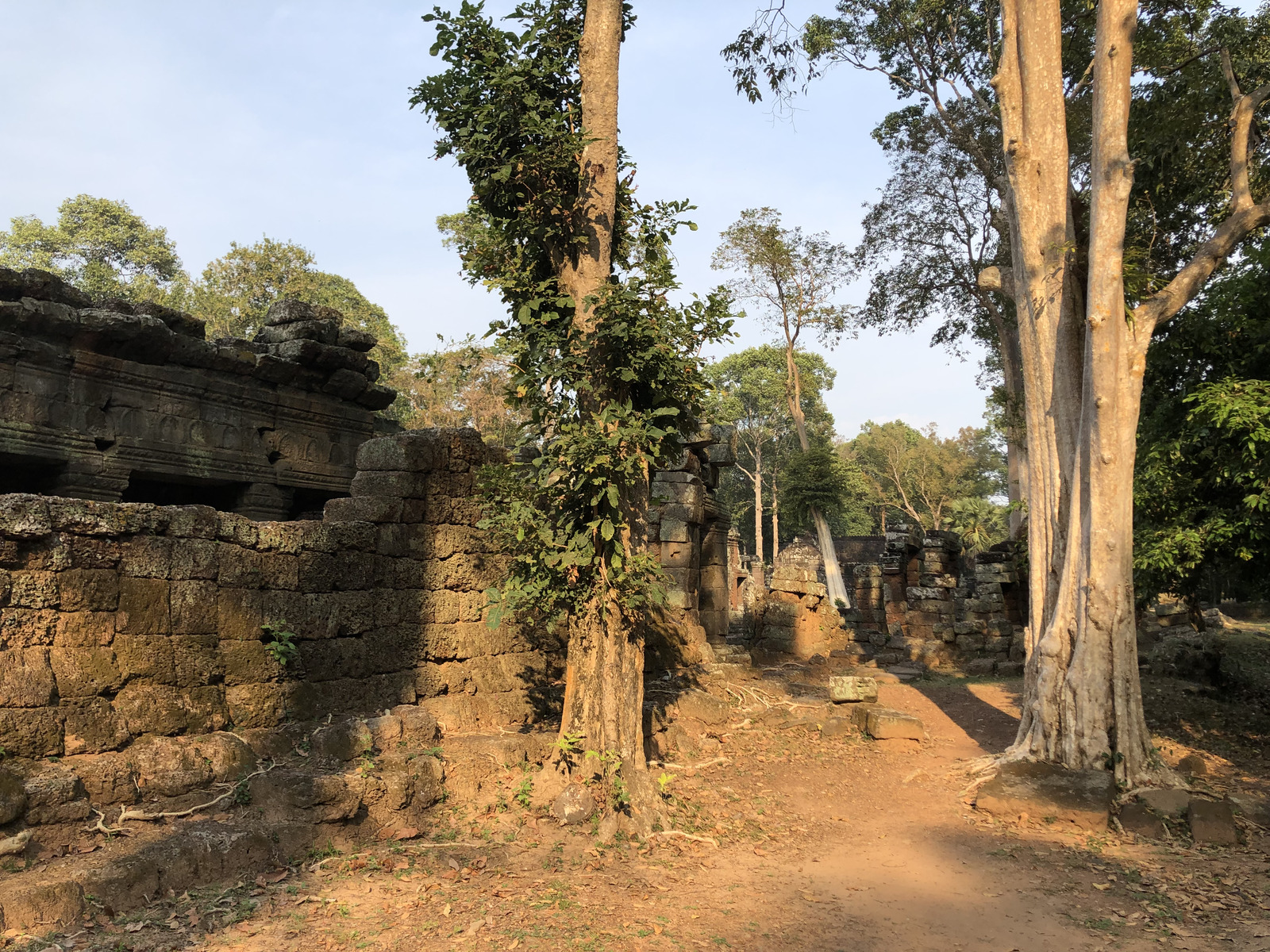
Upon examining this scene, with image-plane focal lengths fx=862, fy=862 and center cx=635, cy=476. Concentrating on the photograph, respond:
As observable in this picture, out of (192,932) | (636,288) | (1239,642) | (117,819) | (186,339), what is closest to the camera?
(192,932)

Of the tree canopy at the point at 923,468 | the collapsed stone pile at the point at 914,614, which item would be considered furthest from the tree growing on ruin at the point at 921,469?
the collapsed stone pile at the point at 914,614

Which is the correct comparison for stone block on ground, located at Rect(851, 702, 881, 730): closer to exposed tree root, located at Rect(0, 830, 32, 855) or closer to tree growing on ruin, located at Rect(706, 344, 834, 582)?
exposed tree root, located at Rect(0, 830, 32, 855)

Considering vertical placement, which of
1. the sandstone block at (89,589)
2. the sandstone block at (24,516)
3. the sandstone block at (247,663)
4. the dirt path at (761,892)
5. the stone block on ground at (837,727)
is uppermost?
the sandstone block at (24,516)

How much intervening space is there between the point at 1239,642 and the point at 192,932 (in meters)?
20.0

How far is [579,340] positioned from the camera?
263 inches

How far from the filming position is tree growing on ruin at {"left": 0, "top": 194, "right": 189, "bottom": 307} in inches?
1158

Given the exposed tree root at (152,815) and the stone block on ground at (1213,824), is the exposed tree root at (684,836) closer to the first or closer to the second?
the exposed tree root at (152,815)

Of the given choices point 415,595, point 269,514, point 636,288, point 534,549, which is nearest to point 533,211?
point 636,288

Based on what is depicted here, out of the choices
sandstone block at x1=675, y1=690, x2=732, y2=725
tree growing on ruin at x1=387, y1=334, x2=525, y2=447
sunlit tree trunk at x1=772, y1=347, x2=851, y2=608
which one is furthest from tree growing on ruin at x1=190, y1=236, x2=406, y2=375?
sandstone block at x1=675, y1=690, x2=732, y2=725

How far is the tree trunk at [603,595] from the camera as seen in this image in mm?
6348

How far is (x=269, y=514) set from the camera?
11703mm

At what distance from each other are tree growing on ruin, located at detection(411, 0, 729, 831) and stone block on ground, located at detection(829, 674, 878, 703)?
190 inches

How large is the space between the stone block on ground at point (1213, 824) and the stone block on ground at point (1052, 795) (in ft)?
2.06

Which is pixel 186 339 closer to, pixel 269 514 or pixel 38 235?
pixel 269 514
